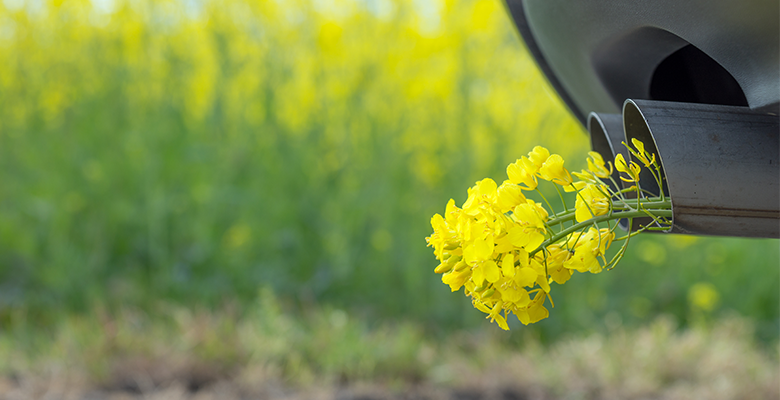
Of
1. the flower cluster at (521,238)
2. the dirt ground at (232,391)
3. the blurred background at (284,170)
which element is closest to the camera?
the flower cluster at (521,238)

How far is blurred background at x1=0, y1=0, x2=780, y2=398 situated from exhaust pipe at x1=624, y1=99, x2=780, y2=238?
6.10ft

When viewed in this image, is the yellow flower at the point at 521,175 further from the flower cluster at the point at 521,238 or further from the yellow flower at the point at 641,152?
the yellow flower at the point at 641,152

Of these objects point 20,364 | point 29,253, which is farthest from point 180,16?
point 20,364

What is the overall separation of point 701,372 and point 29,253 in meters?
2.97

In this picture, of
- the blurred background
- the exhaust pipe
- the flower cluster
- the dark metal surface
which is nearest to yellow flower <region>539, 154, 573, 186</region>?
the flower cluster

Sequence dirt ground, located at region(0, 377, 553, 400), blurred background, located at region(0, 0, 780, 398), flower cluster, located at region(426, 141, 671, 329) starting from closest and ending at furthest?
flower cluster, located at region(426, 141, 671, 329) < dirt ground, located at region(0, 377, 553, 400) < blurred background, located at region(0, 0, 780, 398)

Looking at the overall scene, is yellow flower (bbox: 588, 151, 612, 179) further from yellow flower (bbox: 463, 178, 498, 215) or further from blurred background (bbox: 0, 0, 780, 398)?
blurred background (bbox: 0, 0, 780, 398)

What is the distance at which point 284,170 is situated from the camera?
9.15 feet

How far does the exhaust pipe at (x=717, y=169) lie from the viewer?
0.63 metres

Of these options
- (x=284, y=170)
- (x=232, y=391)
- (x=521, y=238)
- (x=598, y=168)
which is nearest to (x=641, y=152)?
(x=598, y=168)

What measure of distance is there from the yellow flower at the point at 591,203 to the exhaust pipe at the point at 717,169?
69 millimetres

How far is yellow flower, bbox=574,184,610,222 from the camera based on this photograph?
2.08 ft

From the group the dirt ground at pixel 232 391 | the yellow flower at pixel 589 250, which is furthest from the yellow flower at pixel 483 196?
the dirt ground at pixel 232 391

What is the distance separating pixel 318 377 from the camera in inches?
78.7
